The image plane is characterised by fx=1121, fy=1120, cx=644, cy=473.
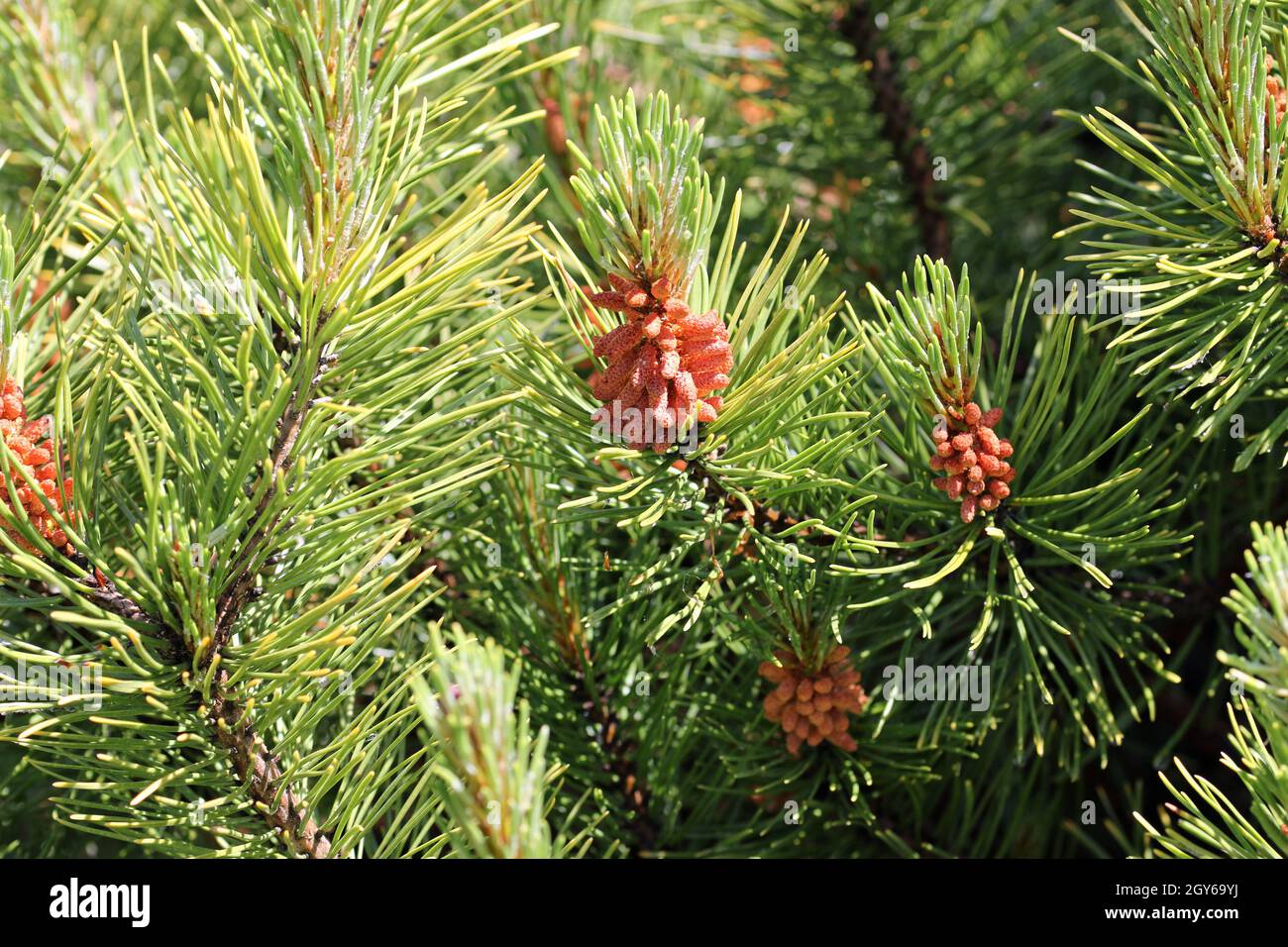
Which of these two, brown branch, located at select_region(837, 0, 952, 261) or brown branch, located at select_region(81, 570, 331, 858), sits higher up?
brown branch, located at select_region(837, 0, 952, 261)

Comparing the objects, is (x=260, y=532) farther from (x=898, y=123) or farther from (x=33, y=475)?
(x=898, y=123)

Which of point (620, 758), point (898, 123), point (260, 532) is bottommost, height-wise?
point (620, 758)

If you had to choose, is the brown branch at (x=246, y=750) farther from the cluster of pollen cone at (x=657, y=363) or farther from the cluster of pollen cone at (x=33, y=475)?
the cluster of pollen cone at (x=657, y=363)

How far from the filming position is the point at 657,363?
1.54 feet

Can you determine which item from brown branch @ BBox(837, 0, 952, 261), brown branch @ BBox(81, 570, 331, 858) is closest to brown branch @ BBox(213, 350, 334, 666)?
brown branch @ BBox(81, 570, 331, 858)

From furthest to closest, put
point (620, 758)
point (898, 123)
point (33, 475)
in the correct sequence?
1. point (898, 123)
2. point (620, 758)
3. point (33, 475)

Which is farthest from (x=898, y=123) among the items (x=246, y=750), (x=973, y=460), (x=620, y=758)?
(x=246, y=750)

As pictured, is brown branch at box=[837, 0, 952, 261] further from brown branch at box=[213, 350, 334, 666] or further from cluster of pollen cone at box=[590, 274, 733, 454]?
brown branch at box=[213, 350, 334, 666]

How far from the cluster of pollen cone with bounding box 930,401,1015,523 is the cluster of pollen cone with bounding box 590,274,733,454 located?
111mm

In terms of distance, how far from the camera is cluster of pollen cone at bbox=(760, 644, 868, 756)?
543mm

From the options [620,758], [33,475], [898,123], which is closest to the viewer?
[33,475]

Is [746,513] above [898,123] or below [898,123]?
below

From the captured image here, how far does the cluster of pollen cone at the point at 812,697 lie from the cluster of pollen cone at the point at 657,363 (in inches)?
5.4

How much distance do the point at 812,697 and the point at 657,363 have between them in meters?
0.19
